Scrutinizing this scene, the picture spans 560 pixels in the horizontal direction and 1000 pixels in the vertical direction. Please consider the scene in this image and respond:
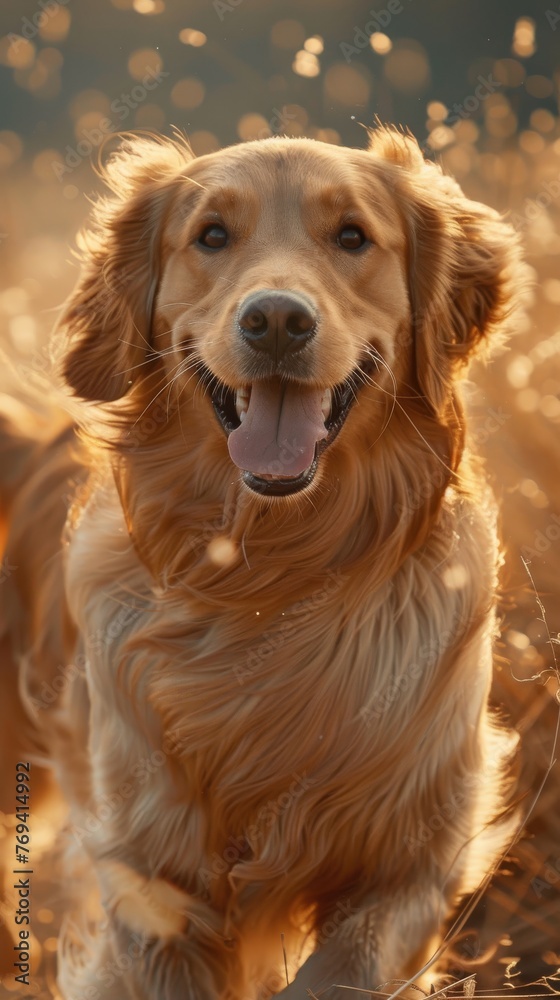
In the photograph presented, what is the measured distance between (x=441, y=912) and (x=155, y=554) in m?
1.14

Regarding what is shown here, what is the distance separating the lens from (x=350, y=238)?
241 cm

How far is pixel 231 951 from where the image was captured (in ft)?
8.29

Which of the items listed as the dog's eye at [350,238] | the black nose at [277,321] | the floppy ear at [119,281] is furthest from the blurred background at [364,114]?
the black nose at [277,321]

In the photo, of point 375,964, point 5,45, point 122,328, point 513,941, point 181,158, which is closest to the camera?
point 375,964

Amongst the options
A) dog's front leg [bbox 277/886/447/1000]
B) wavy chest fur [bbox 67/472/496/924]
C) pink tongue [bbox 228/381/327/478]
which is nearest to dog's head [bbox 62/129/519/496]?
pink tongue [bbox 228/381/327/478]

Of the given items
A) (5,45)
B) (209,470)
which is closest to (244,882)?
(209,470)

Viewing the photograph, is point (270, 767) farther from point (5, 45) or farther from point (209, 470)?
point (5, 45)

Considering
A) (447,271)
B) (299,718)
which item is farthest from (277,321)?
(299,718)

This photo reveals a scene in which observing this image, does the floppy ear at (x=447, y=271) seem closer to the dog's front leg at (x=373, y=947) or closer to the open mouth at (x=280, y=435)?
the open mouth at (x=280, y=435)

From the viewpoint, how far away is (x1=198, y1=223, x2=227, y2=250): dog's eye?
2426 millimetres

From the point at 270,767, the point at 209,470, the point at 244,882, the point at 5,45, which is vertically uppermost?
the point at 5,45

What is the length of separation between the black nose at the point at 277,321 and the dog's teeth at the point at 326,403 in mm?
173

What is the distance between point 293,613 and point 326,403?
56cm

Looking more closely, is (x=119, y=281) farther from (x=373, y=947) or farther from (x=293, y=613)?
(x=373, y=947)
